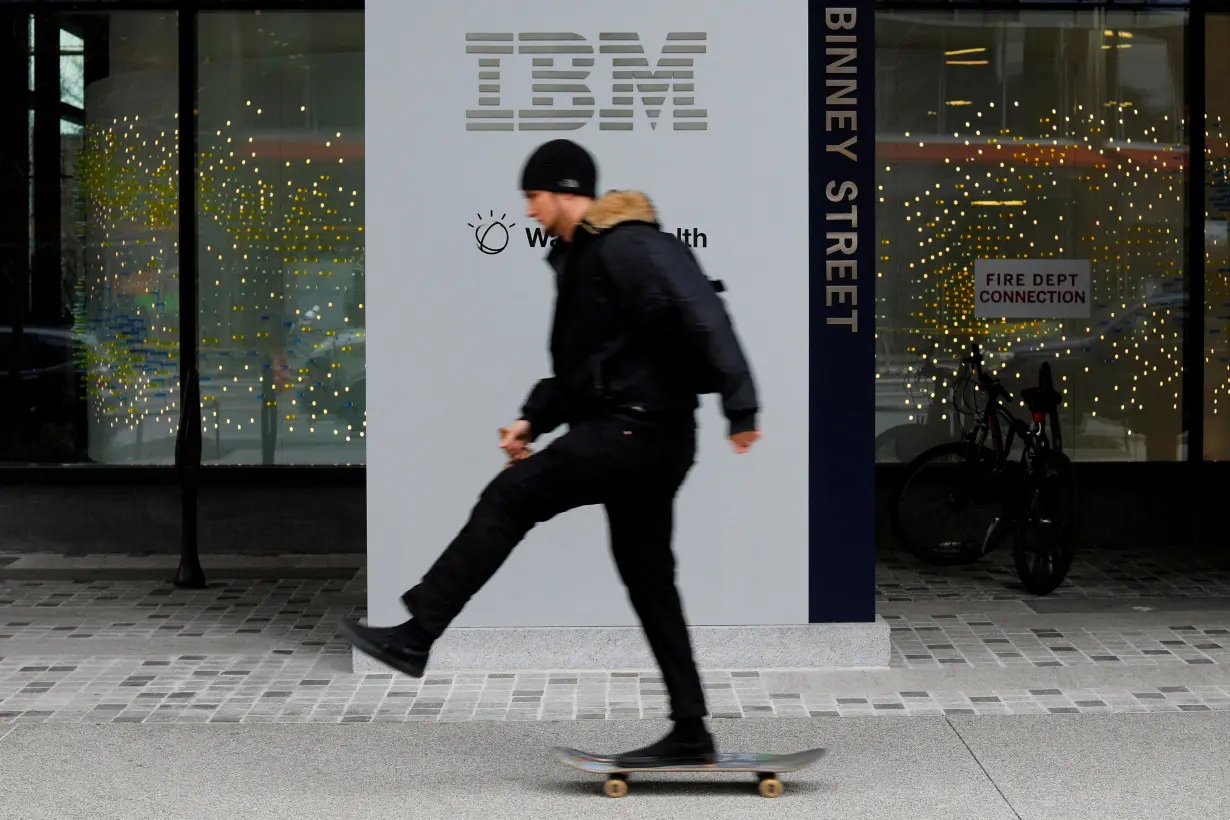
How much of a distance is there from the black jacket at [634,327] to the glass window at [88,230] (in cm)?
626

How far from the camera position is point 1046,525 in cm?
915

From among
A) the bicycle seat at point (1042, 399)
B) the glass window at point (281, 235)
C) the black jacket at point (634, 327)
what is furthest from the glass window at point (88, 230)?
the black jacket at point (634, 327)

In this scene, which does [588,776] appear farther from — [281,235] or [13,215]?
[13,215]

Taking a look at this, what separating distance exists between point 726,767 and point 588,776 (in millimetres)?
516

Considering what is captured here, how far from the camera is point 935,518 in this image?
10.3 meters

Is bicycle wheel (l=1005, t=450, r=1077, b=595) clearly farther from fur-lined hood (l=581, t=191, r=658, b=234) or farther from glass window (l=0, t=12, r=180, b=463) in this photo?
glass window (l=0, t=12, r=180, b=463)

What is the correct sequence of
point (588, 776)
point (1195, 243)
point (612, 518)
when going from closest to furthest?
point (612, 518), point (588, 776), point (1195, 243)

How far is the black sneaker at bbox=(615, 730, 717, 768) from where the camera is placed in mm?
5309

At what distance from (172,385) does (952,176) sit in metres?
5.13

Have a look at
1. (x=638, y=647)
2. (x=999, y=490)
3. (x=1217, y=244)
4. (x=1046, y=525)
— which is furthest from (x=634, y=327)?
→ (x=1217, y=244)

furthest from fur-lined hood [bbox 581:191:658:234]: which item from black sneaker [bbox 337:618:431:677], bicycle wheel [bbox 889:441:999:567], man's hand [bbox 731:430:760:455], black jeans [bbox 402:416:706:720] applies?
bicycle wheel [bbox 889:441:999:567]

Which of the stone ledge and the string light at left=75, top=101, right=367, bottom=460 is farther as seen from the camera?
the string light at left=75, top=101, right=367, bottom=460

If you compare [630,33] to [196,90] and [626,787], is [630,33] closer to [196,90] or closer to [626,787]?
[626,787]

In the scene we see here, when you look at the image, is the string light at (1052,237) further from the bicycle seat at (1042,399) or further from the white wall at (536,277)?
the white wall at (536,277)
